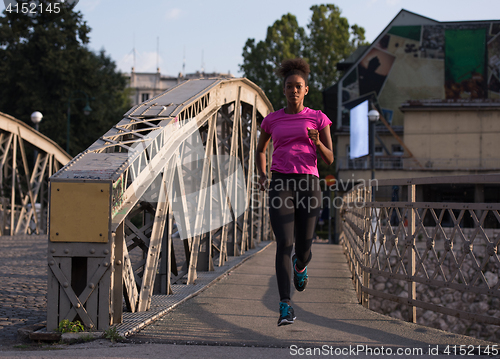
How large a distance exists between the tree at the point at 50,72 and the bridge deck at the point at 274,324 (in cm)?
3453

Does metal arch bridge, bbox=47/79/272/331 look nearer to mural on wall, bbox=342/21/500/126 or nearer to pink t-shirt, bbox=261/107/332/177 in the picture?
pink t-shirt, bbox=261/107/332/177

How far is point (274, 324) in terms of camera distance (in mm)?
4980

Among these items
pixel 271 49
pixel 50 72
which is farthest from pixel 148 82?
pixel 50 72

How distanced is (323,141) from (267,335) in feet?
5.17

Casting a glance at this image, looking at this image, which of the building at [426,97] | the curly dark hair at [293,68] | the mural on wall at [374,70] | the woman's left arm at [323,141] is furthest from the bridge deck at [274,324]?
the mural on wall at [374,70]

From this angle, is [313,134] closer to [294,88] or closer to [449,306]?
[294,88]

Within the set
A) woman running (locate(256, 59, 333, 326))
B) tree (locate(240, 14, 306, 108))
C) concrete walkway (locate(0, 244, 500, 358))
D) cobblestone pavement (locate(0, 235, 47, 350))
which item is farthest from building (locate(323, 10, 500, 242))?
woman running (locate(256, 59, 333, 326))

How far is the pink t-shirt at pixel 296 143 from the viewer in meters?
4.53

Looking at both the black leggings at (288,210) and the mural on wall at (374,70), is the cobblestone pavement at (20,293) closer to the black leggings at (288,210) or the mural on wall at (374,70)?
the black leggings at (288,210)

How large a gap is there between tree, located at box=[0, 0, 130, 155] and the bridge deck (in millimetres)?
34529

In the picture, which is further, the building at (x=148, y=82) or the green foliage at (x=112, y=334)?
the building at (x=148, y=82)

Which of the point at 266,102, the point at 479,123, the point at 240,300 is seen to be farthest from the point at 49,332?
the point at 479,123

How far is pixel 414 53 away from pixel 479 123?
311 inches

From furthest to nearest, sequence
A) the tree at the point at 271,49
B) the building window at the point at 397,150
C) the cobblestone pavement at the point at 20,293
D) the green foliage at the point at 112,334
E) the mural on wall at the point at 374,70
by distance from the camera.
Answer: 1. the tree at the point at 271,49
2. the mural on wall at the point at 374,70
3. the building window at the point at 397,150
4. the cobblestone pavement at the point at 20,293
5. the green foliage at the point at 112,334
